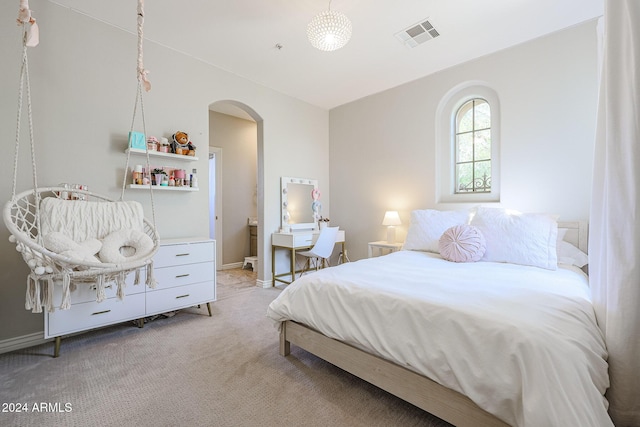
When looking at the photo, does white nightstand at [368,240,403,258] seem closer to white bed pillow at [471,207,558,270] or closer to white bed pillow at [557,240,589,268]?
white bed pillow at [471,207,558,270]

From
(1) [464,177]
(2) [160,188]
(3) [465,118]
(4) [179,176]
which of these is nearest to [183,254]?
(2) [160,188]

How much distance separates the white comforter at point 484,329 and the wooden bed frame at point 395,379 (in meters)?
0.07

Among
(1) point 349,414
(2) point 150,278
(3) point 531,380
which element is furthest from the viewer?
(2) point 150,278

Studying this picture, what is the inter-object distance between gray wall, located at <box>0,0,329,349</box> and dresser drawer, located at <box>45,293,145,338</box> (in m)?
0.45

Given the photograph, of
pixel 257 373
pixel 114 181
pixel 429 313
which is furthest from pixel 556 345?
pixel 114 181

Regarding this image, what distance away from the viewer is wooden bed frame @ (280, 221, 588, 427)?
45.8 inches

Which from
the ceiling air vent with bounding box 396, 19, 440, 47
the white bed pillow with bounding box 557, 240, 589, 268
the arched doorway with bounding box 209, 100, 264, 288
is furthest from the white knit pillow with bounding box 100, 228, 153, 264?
the white bed pillow with bounding box 557, 240, 589, 268

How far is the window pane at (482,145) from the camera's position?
3.27 metres

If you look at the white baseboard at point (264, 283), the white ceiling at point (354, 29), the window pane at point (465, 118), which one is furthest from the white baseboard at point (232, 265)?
the window pane at point (465, 118)

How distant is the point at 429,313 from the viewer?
50.4 inches

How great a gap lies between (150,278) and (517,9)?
3.73 metres

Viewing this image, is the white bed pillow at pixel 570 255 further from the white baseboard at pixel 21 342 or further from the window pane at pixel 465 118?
the white baseboard at pixel 21 342

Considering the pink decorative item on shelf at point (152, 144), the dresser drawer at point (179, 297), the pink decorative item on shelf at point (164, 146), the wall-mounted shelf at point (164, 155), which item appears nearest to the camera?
the dresser drawer at point (179, 297)

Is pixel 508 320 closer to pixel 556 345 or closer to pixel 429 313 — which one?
pixel 556 345
